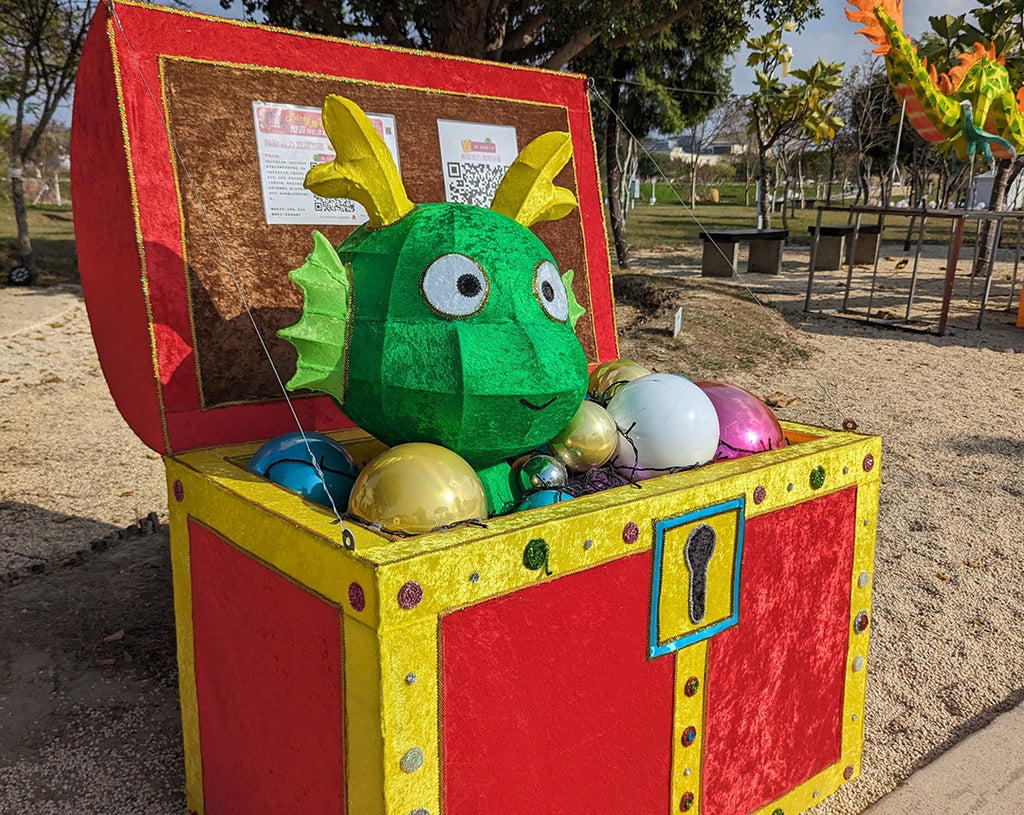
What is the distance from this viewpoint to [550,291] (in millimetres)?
1967

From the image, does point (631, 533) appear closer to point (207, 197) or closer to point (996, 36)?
point (207, 197)

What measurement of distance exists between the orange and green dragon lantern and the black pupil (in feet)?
29.3

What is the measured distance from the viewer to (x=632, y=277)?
12.9 metres

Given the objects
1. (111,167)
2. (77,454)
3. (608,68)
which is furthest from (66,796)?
(608,68)

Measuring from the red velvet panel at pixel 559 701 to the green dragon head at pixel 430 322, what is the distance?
16.3 inches

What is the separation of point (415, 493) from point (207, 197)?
1329 millimetres

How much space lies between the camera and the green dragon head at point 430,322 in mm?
1807

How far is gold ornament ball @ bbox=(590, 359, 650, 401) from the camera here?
2582mm

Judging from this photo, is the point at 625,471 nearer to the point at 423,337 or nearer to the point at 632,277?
the point at 423,337

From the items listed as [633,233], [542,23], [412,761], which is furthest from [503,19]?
[633,233]

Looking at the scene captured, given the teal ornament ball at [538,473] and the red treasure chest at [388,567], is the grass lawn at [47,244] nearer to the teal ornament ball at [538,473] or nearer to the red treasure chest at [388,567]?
the red treasure chest at [388,567]

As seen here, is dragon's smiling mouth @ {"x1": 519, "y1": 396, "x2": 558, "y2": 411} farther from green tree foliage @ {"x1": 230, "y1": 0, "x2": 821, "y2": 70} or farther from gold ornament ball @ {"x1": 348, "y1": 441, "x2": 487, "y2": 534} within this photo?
green tree foliage @ {"x1": 230, "y1": 0, "x2": 821, "y2": 70}

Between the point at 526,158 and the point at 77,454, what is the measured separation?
5.08 m

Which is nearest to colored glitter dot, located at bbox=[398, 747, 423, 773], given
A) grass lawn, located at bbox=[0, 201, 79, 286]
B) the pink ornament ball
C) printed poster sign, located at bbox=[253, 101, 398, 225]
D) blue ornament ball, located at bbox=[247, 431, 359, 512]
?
blue ornament ball, located at bbox=[247, 431, 359, 512]
